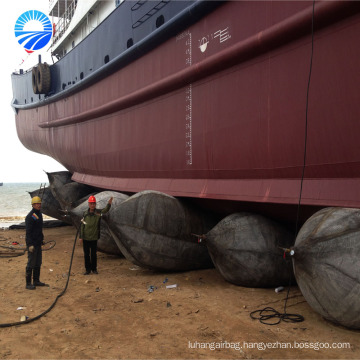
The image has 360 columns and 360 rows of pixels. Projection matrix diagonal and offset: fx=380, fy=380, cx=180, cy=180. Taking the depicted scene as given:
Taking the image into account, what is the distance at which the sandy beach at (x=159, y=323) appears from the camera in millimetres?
3260

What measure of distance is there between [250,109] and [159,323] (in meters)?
2.78

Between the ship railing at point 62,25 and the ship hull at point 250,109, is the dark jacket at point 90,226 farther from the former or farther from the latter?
the ship railing at point 62,25

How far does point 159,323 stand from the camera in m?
3.91

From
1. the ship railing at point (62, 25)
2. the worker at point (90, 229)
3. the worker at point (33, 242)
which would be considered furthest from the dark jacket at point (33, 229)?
the ship railing at point (62, 25)

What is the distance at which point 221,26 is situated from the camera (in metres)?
5.24

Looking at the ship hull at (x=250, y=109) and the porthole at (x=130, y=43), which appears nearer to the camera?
the ship hull at (x=250, y=109)

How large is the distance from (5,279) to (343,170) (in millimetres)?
5093

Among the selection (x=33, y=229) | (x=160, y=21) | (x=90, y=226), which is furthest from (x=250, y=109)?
(x=33, y=229)

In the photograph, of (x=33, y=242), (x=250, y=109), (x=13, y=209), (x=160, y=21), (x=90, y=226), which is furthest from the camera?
(x=13, y=209)

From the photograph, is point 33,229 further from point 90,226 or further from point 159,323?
point 159,323

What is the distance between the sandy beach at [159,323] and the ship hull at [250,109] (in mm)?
1220

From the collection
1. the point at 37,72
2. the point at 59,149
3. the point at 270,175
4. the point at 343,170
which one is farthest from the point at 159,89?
the point at 37,72

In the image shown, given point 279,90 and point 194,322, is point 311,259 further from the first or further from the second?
point 279,90

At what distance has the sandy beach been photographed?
128 inches
